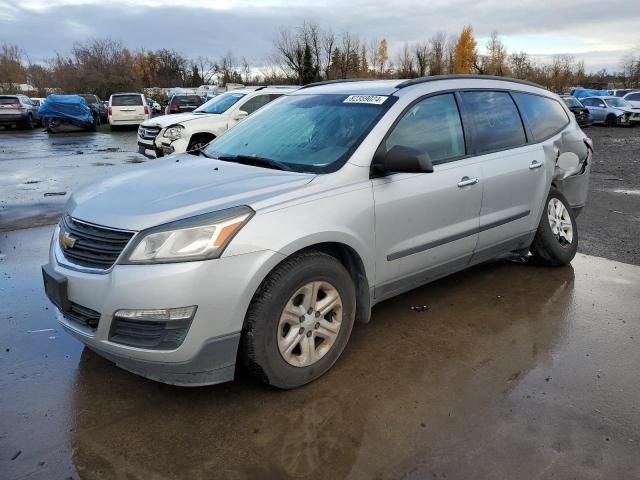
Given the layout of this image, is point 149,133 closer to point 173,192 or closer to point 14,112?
point 173,192

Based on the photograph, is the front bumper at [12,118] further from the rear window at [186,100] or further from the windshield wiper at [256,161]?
the windshield wiper at [256,161]

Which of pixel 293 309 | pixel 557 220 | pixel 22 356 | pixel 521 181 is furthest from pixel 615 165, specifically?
pixel 22 356

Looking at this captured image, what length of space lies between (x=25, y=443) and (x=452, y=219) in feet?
9.66

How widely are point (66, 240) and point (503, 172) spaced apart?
10.4 feet

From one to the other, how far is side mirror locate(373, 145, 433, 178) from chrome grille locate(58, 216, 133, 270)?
1.57m

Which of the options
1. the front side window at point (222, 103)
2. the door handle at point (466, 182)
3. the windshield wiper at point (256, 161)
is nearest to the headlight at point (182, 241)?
the windshield wiper at point (256, 161)

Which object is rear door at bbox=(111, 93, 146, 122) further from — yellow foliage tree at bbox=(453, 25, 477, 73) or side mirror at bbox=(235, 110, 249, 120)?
yellow foliage tree at bbox=(453, 25, 477, 73)

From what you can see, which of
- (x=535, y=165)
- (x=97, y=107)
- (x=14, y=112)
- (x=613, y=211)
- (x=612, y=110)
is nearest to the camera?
(x=535, y=165)

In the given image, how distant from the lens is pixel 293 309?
9.80 feet

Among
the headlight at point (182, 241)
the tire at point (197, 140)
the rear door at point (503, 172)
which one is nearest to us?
→ the headlight at point (182, 241)

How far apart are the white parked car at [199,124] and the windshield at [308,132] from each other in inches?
Answer: 241

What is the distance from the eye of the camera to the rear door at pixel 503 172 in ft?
13.6

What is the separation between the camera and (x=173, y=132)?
421 inches

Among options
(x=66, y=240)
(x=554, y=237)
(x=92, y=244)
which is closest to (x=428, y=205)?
(x=554, y=237)
